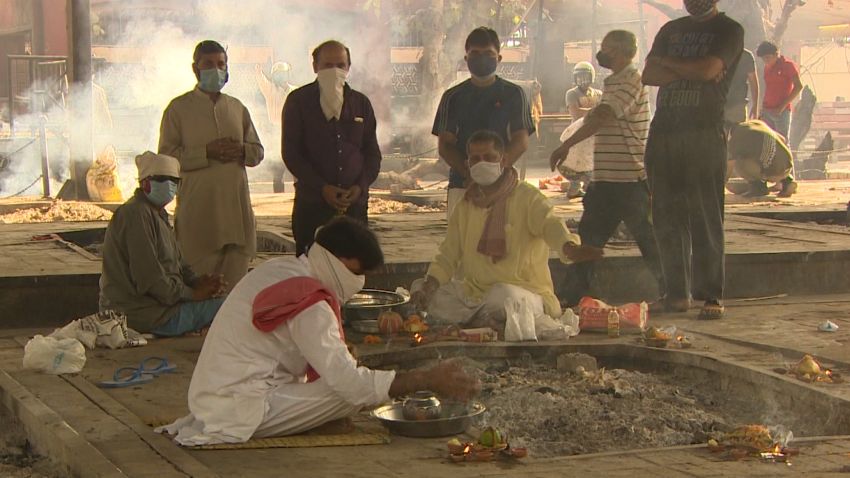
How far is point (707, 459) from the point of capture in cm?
506

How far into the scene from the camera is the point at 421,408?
5.57 m

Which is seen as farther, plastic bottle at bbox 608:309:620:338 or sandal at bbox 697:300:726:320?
sandal at bbox 697:300:726:320

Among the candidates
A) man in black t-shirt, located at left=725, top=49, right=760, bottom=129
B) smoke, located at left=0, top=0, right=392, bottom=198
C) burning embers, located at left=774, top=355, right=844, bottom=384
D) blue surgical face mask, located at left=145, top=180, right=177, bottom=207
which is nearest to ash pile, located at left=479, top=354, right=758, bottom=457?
burning embers, located at left=774, top=355, right=844, bottom=384

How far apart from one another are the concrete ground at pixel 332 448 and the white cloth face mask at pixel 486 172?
112 centimetres

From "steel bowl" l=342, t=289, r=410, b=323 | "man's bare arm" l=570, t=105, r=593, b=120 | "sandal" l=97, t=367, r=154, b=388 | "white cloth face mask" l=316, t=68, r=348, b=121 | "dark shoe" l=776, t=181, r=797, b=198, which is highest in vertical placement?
"white cloth face mask" l=316, t=68, r=348, b=121

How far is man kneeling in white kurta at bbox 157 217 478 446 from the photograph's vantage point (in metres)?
Answer: 5.09

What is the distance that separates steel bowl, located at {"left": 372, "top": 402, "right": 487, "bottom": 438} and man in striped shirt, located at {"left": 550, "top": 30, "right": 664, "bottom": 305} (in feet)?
12.1

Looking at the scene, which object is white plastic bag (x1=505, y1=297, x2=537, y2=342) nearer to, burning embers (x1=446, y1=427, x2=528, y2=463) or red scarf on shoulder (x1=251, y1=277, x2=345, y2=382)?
burning embers (x1=446, y1=427, x2=528, y2=463)

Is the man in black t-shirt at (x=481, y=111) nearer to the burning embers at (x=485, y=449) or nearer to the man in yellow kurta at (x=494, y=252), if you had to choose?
the man in yellow kurta at (x=494, y=252)

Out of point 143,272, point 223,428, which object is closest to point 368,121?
point 143,272

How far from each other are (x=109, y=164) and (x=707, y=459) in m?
Answer: 13.4

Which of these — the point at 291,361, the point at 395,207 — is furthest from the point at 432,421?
the point at 395,207

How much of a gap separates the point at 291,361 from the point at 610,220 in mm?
4310

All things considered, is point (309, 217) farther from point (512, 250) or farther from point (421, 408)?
point (421, 408)
